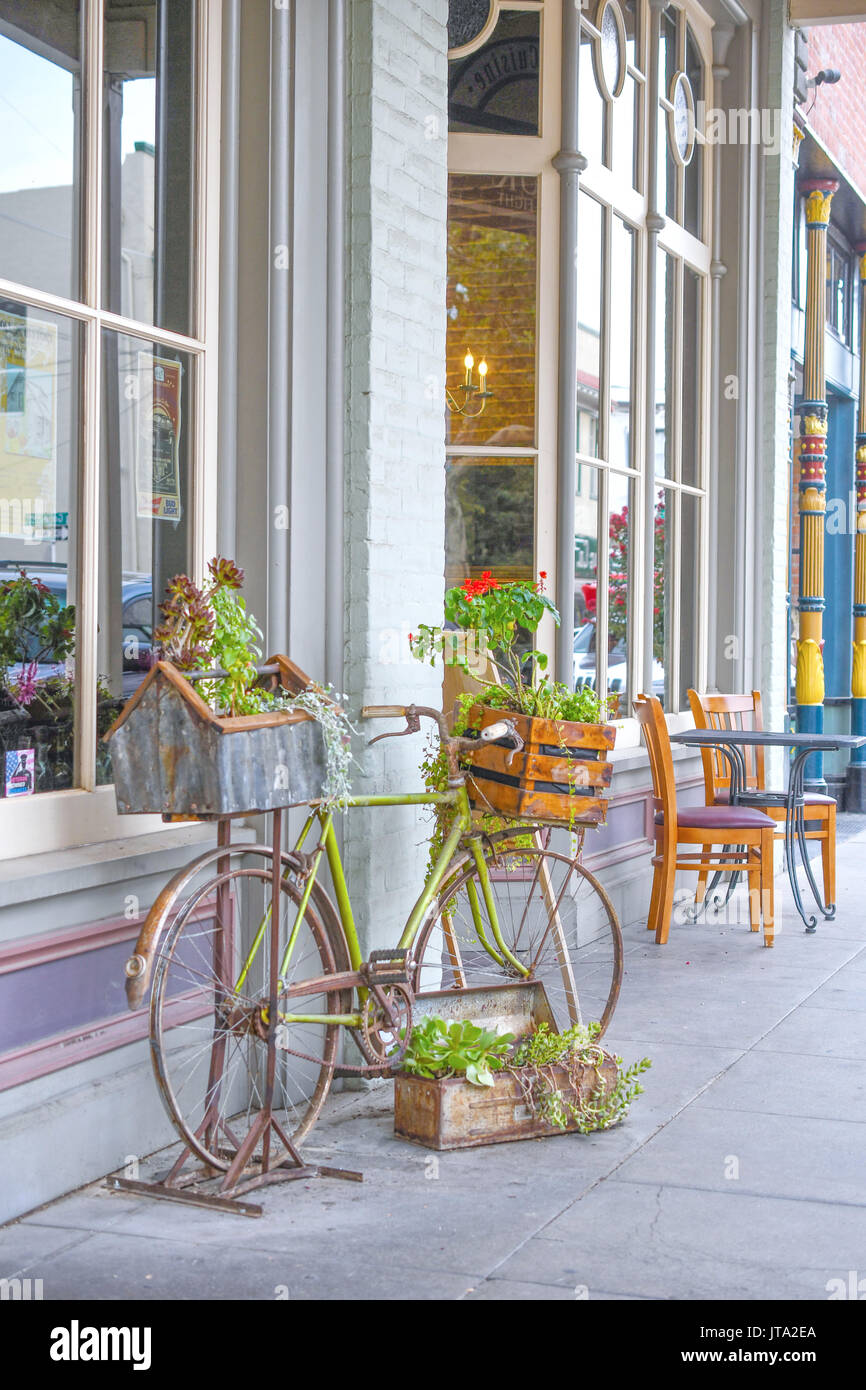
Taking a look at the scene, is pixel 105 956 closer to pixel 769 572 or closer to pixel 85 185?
pixel 85 185

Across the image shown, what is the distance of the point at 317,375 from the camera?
4398 millimetres

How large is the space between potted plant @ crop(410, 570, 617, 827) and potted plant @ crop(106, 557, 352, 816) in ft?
2.20

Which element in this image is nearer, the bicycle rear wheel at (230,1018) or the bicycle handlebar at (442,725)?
the bicycle rear wheel at (230,1018)

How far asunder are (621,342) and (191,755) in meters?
4.66

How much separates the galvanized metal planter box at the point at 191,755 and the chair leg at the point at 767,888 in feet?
12.5

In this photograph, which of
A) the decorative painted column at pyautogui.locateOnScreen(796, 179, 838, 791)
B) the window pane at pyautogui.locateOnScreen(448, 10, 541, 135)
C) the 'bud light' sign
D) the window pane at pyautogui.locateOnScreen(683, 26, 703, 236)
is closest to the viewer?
the 'bud light' sign

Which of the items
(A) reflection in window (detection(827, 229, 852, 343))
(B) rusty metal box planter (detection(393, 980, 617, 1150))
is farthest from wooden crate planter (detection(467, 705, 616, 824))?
(A) reflection in window (detection(827, 229, 852, 343))

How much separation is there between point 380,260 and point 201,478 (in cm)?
89

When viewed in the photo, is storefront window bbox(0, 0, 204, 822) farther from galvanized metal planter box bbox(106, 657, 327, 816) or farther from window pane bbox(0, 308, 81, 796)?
galvanized metal planter box bbox(106, 657, 327, 816)

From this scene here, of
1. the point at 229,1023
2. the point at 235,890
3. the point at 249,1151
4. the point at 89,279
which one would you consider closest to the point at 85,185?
the point at 89,279

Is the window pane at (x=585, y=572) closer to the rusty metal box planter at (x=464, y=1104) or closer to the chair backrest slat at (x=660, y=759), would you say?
the chair backrest slat at (x=660, y=759)

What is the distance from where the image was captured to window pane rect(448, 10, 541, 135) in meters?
6.42

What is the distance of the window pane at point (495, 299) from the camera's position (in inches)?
256

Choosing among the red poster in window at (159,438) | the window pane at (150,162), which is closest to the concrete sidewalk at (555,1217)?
the red poster in window at (159,438)
